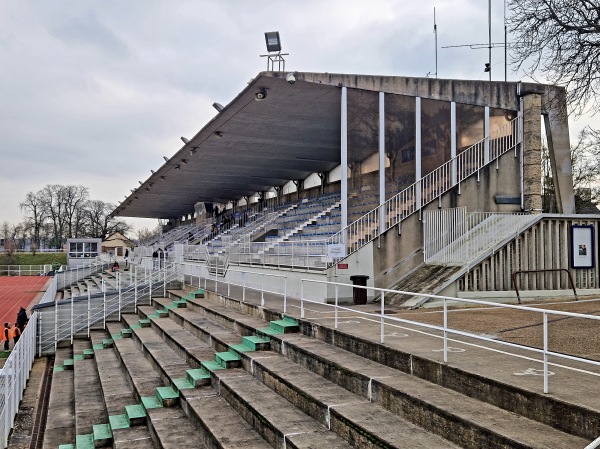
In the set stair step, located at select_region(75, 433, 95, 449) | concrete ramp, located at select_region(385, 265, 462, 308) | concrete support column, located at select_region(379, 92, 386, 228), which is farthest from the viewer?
concrete support column, located at select_region(379, 92, 386, 228)

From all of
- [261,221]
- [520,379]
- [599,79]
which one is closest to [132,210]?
Result: [261,221]

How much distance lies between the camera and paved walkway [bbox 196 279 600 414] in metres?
4.77

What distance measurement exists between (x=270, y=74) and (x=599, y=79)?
7.78 m

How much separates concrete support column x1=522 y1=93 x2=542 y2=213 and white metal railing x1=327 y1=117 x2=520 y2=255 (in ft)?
1.28

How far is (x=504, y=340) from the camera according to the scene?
702 centimetres

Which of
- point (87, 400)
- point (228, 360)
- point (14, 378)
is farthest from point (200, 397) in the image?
point (14, 378)

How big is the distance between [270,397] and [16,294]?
116 feet

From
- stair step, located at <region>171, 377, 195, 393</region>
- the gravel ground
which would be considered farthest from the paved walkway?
Answer: stair step, located at <region>171, 377, 195, 393</region>

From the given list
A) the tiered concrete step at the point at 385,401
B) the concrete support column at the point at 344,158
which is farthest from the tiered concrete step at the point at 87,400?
the concrete support column at the point at 344,158

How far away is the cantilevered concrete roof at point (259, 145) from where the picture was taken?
16.0 m

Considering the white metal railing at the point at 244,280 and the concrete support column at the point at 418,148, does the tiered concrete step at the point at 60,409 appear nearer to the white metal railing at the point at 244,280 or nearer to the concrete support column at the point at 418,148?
the white metal railing at the point at 244,280

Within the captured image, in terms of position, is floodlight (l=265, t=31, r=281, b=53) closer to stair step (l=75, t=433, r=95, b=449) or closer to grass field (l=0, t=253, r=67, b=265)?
stair step (l=75, t=433, r=95, b=449)

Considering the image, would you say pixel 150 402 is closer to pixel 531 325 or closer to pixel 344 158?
pixel 531 325

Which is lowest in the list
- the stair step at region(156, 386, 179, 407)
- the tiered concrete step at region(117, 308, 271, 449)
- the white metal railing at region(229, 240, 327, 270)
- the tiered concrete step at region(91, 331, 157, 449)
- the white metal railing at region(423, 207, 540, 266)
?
the tiered concrete step at region(91, 331, 157, 449)
